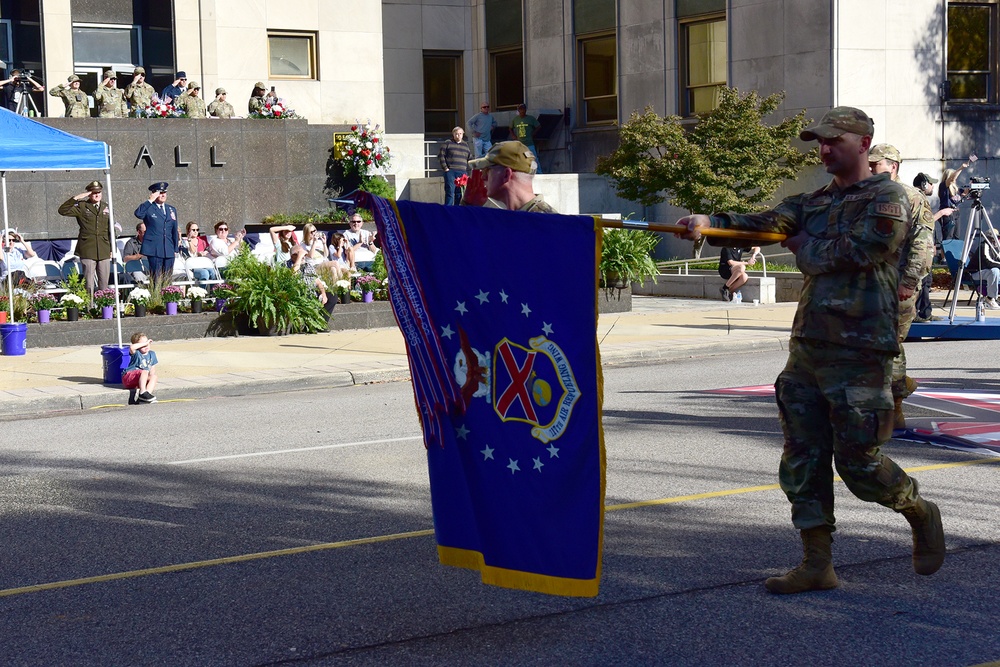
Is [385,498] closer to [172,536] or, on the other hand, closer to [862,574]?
[172,536]

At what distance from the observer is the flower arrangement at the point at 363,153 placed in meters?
29.5

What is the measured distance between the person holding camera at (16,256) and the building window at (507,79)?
1905cm

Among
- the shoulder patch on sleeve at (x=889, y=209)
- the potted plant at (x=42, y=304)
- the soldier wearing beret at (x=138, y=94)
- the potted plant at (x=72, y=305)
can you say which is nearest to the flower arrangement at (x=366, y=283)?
the potted plant at (x=72, y=305)

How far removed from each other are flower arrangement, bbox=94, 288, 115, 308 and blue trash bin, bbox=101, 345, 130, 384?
417 cm

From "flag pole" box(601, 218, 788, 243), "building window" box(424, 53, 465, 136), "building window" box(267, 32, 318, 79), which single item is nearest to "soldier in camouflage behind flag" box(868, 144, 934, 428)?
"flag pole" box(601, 218, 788, 243)

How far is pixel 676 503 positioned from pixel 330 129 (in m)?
23.8

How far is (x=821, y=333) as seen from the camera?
546cm

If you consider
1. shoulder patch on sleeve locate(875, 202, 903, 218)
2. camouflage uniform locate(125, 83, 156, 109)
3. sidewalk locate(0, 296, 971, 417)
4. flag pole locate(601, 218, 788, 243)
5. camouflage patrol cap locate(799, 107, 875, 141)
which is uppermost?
camouflage uniform locate(125, 83, 156, 109)

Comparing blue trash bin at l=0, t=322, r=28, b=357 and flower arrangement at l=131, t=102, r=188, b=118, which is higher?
flower arrangement at l=131, t=102, r=188, b=118

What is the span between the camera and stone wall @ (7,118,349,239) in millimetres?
25656

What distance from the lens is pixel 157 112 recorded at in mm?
26828

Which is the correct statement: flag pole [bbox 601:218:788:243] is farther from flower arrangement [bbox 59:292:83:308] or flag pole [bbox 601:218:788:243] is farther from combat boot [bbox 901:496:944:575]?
flower arrangement [bbox 59:292:83:308]

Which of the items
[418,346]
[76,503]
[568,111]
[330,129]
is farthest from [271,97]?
[418,346]

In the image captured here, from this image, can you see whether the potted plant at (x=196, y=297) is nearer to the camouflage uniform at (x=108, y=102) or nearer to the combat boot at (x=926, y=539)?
the camouflage uniform at (x=108, y=102)
